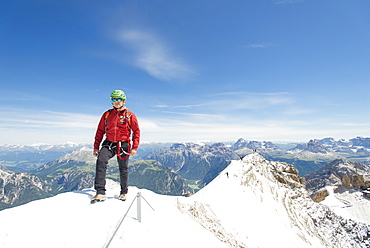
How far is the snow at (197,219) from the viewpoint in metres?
5.66

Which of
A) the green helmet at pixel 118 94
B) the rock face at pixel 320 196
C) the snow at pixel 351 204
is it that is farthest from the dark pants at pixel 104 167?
the rock face at pixel 320 196

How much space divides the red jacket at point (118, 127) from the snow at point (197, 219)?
309cm

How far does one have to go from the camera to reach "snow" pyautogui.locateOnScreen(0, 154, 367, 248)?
5.66 m

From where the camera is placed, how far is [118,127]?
9.28 meters

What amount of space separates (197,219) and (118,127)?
371 inches

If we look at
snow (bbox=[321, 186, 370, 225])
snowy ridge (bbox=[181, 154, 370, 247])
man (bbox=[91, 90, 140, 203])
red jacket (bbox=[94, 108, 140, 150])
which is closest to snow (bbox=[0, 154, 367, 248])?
snowy ridge (bbox=[181, 154, 370, 247])

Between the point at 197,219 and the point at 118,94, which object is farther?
the point at 197,219

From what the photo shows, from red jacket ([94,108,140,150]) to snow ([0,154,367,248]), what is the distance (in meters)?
3.09

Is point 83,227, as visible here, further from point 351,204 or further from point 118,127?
point 351,204

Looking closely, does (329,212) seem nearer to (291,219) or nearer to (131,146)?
(291,219)

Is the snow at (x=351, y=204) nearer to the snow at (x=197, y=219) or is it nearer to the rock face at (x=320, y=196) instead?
the rock face at (x=320, y=196)

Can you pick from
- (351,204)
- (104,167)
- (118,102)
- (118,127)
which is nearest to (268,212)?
(104,167)

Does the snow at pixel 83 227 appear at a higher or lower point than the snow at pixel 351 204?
higher

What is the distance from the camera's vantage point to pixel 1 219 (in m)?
5.80
